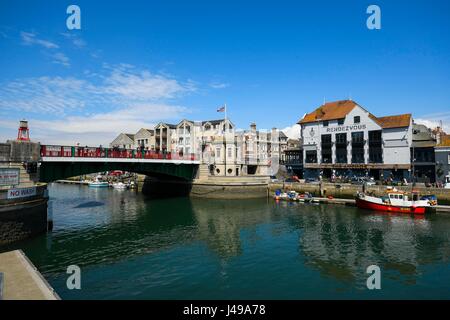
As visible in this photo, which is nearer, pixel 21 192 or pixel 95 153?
pixel 21 192

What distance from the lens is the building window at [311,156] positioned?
267 feet

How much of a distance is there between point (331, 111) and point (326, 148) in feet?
35.3

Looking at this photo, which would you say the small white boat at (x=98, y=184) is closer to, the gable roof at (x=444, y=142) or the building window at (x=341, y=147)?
the building window at (x=341, y=147)

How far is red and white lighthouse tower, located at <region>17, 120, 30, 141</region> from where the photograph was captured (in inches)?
1336

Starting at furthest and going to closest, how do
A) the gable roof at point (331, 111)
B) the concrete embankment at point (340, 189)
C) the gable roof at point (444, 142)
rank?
the gable roof at point (331, 111) → the gable roof at point (444, 142) → the concrete embankment at point (340, 189)

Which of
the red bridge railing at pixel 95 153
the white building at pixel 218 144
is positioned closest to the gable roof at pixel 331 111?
the white building at pixel 218 144

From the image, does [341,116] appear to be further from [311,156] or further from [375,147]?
[311,156]

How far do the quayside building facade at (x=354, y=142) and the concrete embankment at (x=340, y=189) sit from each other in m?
14.4

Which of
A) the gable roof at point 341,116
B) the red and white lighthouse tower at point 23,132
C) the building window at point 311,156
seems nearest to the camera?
the red and white lighthouse tower at point 23,132

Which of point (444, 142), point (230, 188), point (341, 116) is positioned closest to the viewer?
point (444, 142)

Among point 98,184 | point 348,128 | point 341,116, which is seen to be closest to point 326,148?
point 348,128

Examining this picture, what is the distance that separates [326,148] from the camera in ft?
260

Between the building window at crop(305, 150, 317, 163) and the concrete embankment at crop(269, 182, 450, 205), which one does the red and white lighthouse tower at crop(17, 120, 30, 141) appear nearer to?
the concrete embankment at crop(269, 182, 450, 205)
